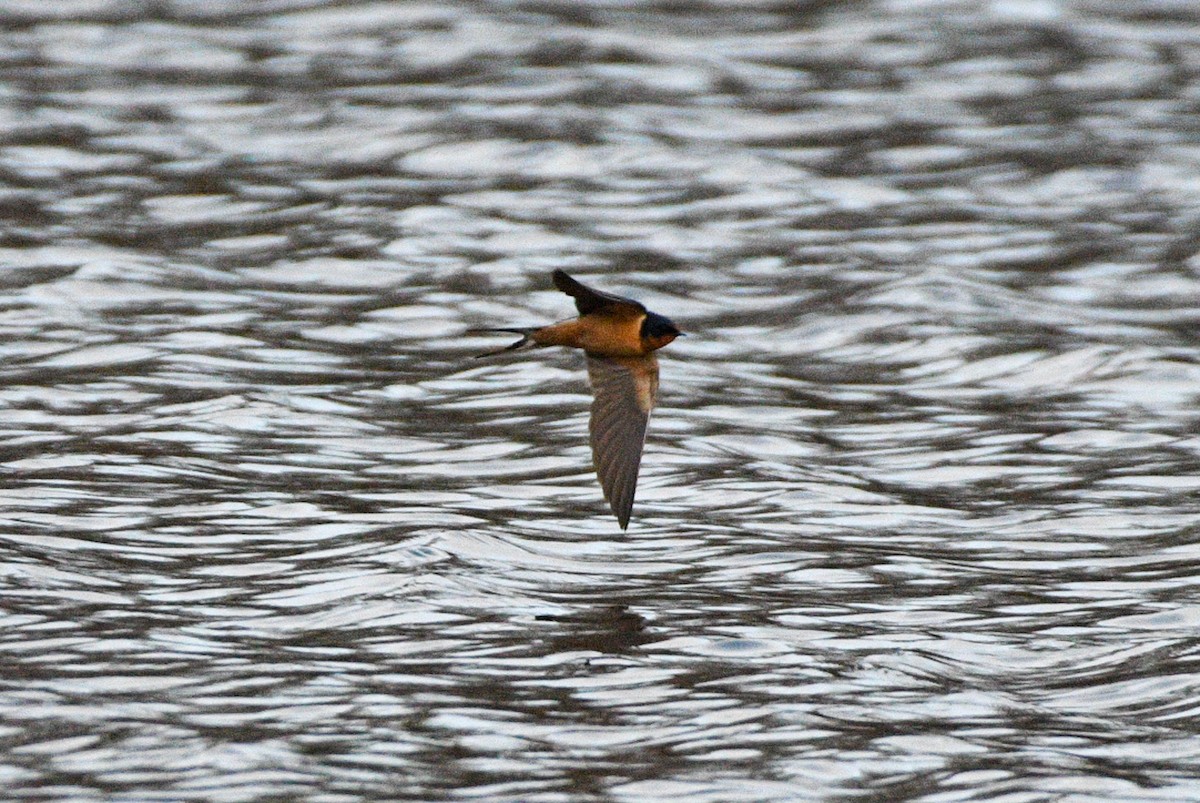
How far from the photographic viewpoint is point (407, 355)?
9.53 m

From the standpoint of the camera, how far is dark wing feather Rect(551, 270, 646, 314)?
20.8 feet

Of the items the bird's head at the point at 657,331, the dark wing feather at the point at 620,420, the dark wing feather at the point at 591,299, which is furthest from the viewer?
the bird's head at the point at 657,331

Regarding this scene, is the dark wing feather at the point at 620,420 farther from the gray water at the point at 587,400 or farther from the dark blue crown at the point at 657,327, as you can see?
the gray water at the point at 587,400

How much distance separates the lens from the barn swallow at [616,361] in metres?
6.78

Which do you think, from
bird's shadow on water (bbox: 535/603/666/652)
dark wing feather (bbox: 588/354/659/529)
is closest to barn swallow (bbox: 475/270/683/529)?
dark wing feather (bbox: 588/354/659/529)

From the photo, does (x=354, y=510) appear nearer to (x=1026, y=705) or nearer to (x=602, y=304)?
(x=602, y=304)

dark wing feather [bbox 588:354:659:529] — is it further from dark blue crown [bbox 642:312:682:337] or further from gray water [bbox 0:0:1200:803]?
gray water [bbox 0:0:1200:803]

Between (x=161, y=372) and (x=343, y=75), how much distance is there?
5263 mm

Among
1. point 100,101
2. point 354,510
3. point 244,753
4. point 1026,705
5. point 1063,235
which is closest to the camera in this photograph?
point 244,753

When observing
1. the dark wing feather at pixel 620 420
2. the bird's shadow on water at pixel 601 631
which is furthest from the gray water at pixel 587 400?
the dark wing feather at pixel 620 420

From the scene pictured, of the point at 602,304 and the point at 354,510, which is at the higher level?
the point at 602,304

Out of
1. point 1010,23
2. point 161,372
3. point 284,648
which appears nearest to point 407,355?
point 161,372

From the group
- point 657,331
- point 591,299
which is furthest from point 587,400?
point 591,299

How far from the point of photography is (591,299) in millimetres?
6773
